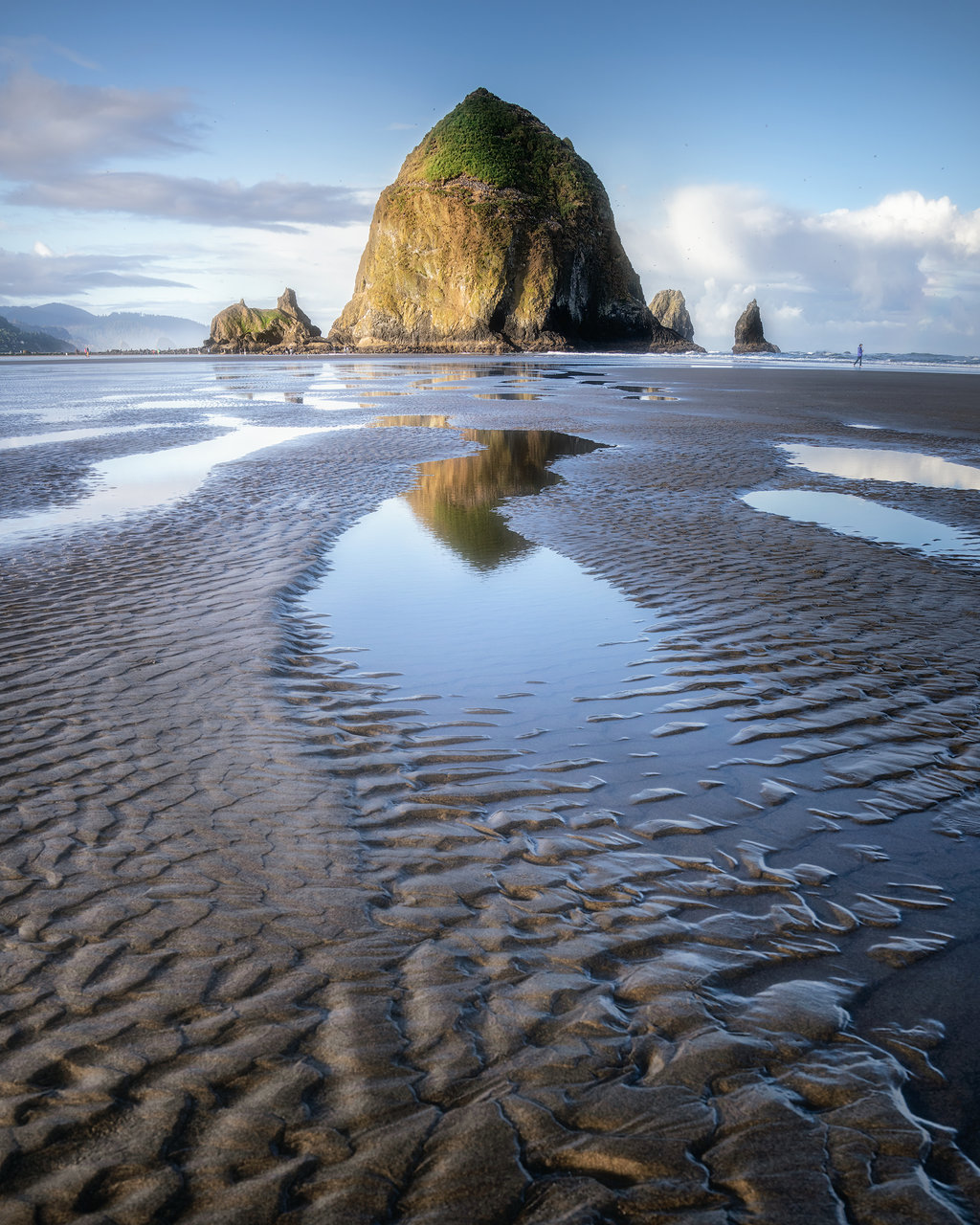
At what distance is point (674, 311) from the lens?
176375 mm

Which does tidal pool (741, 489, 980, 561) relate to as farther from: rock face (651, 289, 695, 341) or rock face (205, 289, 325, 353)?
rock face (651, 289, 695, 341)

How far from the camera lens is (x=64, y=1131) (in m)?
2.39

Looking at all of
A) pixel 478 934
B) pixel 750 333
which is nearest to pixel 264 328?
pixel 750 333

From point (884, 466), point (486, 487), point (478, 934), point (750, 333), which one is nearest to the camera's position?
point (478, 934)

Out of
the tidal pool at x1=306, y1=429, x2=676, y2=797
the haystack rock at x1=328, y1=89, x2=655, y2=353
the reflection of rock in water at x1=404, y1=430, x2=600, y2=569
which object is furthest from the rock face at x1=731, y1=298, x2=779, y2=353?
the tidal pool at x1=306, y1=429, x2=676, y2=797

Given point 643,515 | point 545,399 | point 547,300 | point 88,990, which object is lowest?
point 88,990

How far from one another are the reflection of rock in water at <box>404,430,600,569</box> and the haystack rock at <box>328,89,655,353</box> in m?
82.4

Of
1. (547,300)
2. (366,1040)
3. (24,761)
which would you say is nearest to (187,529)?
(24,761)

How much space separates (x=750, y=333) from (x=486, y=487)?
11979 cm

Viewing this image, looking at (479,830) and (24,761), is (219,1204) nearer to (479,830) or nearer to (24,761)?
(479,830)

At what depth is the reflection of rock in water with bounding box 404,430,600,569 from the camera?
10016 millimetres

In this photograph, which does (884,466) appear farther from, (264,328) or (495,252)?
(264,328)

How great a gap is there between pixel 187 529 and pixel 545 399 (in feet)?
69.0

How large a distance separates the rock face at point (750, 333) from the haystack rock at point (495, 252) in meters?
→ 16.2
